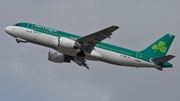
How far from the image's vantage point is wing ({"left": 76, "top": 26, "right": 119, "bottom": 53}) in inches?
2194

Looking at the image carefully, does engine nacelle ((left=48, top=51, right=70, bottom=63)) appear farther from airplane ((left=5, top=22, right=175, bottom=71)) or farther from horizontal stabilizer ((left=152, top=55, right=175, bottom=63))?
horizontal stabilizer ((left=152, top=55, right=175, bottom=63))

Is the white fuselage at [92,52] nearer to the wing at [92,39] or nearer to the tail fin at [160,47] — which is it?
the wing at [92,39]

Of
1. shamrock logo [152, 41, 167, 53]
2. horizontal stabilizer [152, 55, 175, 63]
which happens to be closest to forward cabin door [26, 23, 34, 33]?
horizontal stabilizer [152, 55, 175, 63]

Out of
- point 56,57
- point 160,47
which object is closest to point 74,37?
point 56,57

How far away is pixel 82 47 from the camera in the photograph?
58.2 meters

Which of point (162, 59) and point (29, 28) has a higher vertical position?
point (29, 28)

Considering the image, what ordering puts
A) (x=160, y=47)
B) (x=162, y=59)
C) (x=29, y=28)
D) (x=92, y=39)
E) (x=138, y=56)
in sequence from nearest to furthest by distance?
(x=92, y=39) < (x=29, y=28) < (x=162, y=59) < (x=138, y=56) < (x=160, y=47)

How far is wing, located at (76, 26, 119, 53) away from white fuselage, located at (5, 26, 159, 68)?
1020 mm

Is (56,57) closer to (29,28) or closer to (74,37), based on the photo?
(74,37)

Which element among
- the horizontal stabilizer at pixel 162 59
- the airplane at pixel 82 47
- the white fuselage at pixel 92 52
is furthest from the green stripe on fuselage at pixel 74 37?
the horizontal stabilizer at pixel 162 59

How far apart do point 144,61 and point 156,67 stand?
6.33ft

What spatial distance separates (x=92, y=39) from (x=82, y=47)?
6.23ft

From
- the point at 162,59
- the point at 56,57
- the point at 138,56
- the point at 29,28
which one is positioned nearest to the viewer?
the point at 29,28

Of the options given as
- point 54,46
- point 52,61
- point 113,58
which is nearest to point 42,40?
point 54,46
